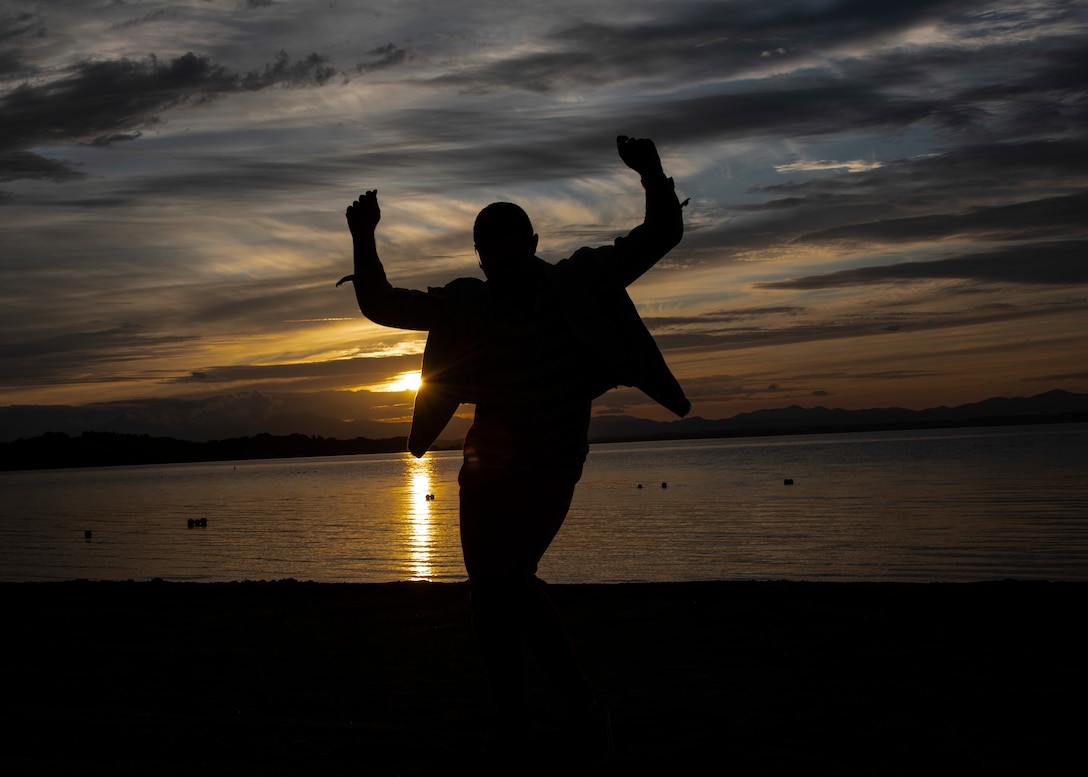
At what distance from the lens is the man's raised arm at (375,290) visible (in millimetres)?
3350

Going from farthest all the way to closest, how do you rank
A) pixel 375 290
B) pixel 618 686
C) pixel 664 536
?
pixel 664 536 → pixel 618 686 → pixel 375 290

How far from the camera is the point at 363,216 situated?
3.42 m

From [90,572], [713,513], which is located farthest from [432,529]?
[90,572]

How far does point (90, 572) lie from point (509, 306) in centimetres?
2552

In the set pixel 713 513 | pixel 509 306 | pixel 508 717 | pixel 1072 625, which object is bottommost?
pixel 713 513

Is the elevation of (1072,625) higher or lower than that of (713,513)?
higher

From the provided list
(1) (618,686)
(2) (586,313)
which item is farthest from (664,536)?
(2) (586,313)

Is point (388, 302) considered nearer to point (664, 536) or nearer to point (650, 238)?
point (650, 238)

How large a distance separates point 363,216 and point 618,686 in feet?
10.5

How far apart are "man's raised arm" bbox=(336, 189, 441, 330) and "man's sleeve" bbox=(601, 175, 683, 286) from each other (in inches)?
25.9

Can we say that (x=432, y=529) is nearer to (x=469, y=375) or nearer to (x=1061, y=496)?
(x=1061, y=496)

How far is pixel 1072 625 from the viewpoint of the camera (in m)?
7.01

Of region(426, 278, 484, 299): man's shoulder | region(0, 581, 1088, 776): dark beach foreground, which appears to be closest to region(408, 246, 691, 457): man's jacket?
region(426, 278, 484, 299): man's shoulder

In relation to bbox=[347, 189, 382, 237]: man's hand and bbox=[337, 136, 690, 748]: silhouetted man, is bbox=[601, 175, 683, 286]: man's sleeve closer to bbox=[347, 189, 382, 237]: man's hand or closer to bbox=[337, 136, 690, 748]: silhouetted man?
bbox=[337, 136, 690, 748]: silhouetted man
